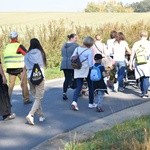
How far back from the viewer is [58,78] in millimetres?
19250

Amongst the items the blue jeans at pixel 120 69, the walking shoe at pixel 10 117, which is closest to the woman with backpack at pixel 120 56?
the blue jeans at pixel 120 69

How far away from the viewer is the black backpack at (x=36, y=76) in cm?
1025

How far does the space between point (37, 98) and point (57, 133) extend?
109 cm

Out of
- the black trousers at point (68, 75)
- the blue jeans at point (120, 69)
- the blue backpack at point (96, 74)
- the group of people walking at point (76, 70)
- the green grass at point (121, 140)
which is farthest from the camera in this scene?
the blue jeans at point (120, 69)

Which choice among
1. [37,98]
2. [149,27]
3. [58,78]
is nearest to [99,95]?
[37,98]

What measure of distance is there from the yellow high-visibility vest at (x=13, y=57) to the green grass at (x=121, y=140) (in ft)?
13.3

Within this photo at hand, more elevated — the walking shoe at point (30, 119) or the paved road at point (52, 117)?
the walking shoe at point (30, 119)

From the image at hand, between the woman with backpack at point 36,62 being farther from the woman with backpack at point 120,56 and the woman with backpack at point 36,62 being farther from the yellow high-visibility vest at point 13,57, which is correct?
the woman with backpack at point 120,56

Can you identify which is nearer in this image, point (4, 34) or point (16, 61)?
point (16, 61)

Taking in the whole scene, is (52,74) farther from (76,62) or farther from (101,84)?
A: (101,84)

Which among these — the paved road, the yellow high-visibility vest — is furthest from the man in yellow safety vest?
the paved road

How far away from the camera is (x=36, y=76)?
10.3 meters

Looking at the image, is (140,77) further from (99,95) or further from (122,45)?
(99,95)

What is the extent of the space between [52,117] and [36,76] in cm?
124
